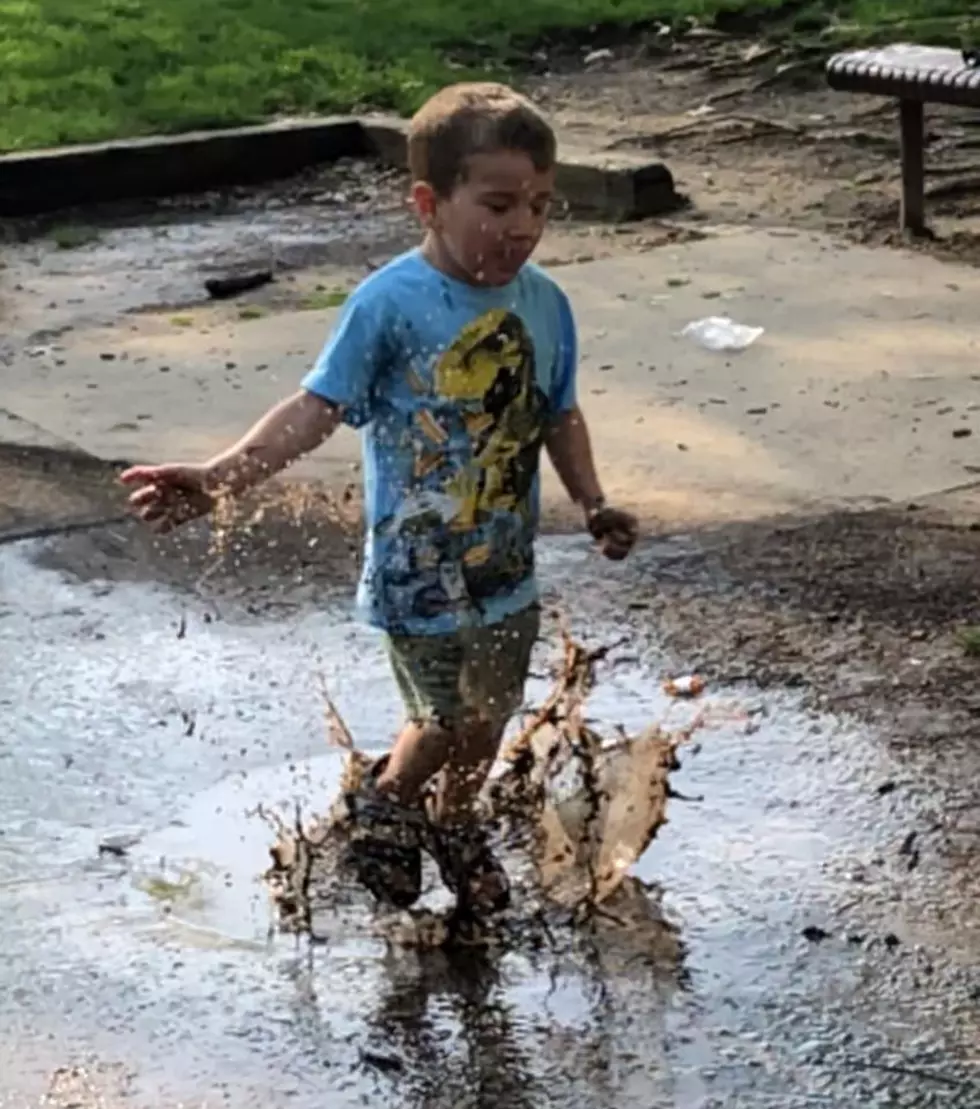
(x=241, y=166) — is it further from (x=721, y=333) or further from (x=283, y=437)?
(x=283, y=437)

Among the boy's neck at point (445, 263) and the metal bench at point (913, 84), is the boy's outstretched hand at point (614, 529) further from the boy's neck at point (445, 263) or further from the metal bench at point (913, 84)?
the metal bench at point (913, 84)

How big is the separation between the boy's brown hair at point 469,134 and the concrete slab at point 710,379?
2.42 meters

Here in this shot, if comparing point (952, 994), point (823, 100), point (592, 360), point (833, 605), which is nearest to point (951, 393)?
point (592, 360)

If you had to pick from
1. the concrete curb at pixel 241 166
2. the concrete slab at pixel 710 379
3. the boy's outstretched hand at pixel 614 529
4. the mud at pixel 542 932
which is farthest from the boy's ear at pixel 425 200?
the concrete curb at pixel 241 166

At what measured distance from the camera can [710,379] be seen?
715 centimetres

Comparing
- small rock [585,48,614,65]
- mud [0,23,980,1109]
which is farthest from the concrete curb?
mud [0,23,980,1109]

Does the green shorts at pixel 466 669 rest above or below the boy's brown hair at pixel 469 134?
below

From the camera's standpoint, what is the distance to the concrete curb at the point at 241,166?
391 inches

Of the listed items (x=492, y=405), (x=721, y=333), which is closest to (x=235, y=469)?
(x=492, y=405)

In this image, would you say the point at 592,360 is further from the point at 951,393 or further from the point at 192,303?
the point at 192,303

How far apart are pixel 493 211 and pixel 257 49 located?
412 inches

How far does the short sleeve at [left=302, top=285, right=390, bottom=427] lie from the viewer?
3602 millimetres

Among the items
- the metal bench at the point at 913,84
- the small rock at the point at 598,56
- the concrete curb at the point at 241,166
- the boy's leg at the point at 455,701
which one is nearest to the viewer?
the boy's leg at the point at 455,701

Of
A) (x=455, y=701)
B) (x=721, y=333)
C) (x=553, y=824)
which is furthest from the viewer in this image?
(x=721, y=333)
